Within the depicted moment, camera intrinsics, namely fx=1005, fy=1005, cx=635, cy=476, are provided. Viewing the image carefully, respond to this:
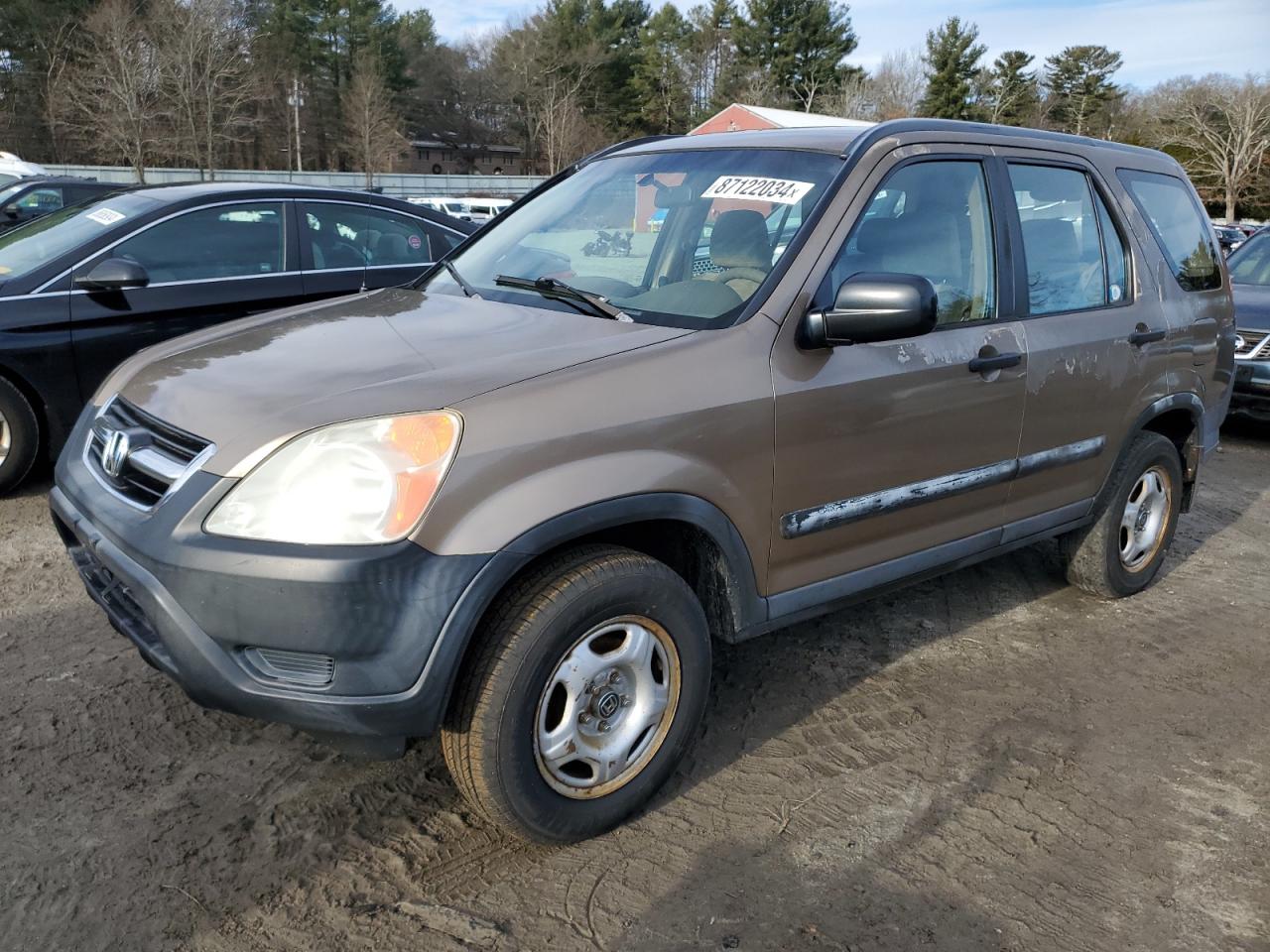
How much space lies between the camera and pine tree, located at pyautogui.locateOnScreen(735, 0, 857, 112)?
68250 mm

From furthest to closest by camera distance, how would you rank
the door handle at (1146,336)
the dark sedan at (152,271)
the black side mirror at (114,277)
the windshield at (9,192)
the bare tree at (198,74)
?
the bare tree at (198,74) < the windshield at (9,192) < the dark sedan at (152,271) < the black side mirror at (114,277) < the door handle at (1146,336)

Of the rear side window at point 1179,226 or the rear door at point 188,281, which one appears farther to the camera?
the rear door at point 188,281

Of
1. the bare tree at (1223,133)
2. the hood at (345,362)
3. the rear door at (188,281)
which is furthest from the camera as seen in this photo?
the bare tree at (1223,133)

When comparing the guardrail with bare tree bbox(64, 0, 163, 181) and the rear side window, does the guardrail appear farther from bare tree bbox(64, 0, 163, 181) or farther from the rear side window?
the rear side window

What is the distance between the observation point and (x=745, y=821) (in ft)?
9.27

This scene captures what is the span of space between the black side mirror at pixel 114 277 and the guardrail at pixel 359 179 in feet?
134

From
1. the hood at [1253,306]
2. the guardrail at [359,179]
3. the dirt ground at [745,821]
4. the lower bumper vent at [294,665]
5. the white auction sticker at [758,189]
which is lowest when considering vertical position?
the dirt ground at [745,821]

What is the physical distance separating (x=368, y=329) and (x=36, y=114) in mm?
57730

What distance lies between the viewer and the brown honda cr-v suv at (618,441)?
226 cm

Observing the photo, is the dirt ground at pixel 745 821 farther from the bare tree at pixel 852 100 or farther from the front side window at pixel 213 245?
the bare tree at pixel 852 100

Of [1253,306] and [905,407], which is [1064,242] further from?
[1253,306]

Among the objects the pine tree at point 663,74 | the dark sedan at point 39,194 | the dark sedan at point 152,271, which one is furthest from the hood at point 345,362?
the pine tree at point 663,74

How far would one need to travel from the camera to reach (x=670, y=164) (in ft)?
11.8

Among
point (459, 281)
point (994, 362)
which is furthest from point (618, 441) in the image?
point (994, 362)
